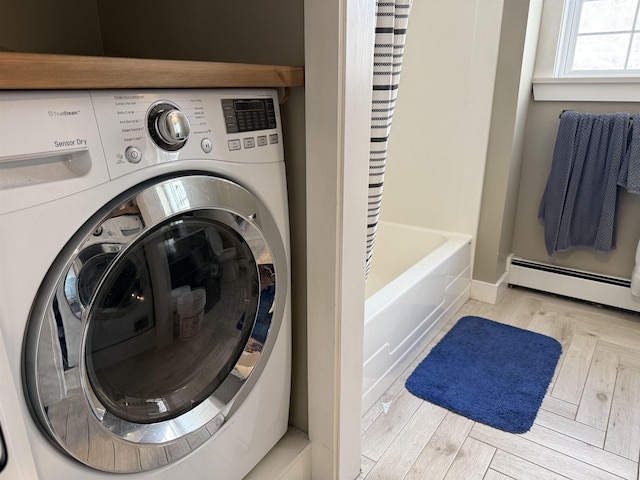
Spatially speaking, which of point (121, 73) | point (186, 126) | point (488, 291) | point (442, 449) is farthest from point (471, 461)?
point (121, 73)

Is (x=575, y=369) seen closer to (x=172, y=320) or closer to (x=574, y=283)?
(x=574, y=283)

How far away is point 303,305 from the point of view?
3.54 feet

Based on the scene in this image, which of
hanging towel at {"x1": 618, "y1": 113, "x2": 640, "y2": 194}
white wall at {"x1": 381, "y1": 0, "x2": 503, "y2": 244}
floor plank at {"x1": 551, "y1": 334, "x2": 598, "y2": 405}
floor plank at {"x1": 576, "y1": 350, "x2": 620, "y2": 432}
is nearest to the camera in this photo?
floor plank at {"x1": 576, "y1": 350, "x2": 620, "y2": 432}

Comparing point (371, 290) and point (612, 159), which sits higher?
point (612, 159)

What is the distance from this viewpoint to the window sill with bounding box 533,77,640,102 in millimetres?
1871

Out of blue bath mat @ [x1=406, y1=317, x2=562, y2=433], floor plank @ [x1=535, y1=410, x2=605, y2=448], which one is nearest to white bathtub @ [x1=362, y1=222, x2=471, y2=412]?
blue bath mat @ [x1=406, y1=317, x2=562, y2=433]

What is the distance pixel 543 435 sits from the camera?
1.39m

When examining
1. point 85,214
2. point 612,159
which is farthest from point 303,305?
point 612,159

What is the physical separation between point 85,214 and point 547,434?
1452 millimetres

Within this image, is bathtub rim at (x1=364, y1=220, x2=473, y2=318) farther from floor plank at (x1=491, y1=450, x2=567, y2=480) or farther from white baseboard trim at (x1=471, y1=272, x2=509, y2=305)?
floor plank at (x1=491, y1=450, x2=567, y2=480)

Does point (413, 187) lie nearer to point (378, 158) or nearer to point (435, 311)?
point (435, 311)

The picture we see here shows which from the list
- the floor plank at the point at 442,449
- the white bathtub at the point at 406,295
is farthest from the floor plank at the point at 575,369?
the white bathtub at the point at 406,295

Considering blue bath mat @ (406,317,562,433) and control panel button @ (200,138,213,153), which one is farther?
blue bath mat @ (406,317,562,433)

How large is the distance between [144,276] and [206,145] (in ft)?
0.80
